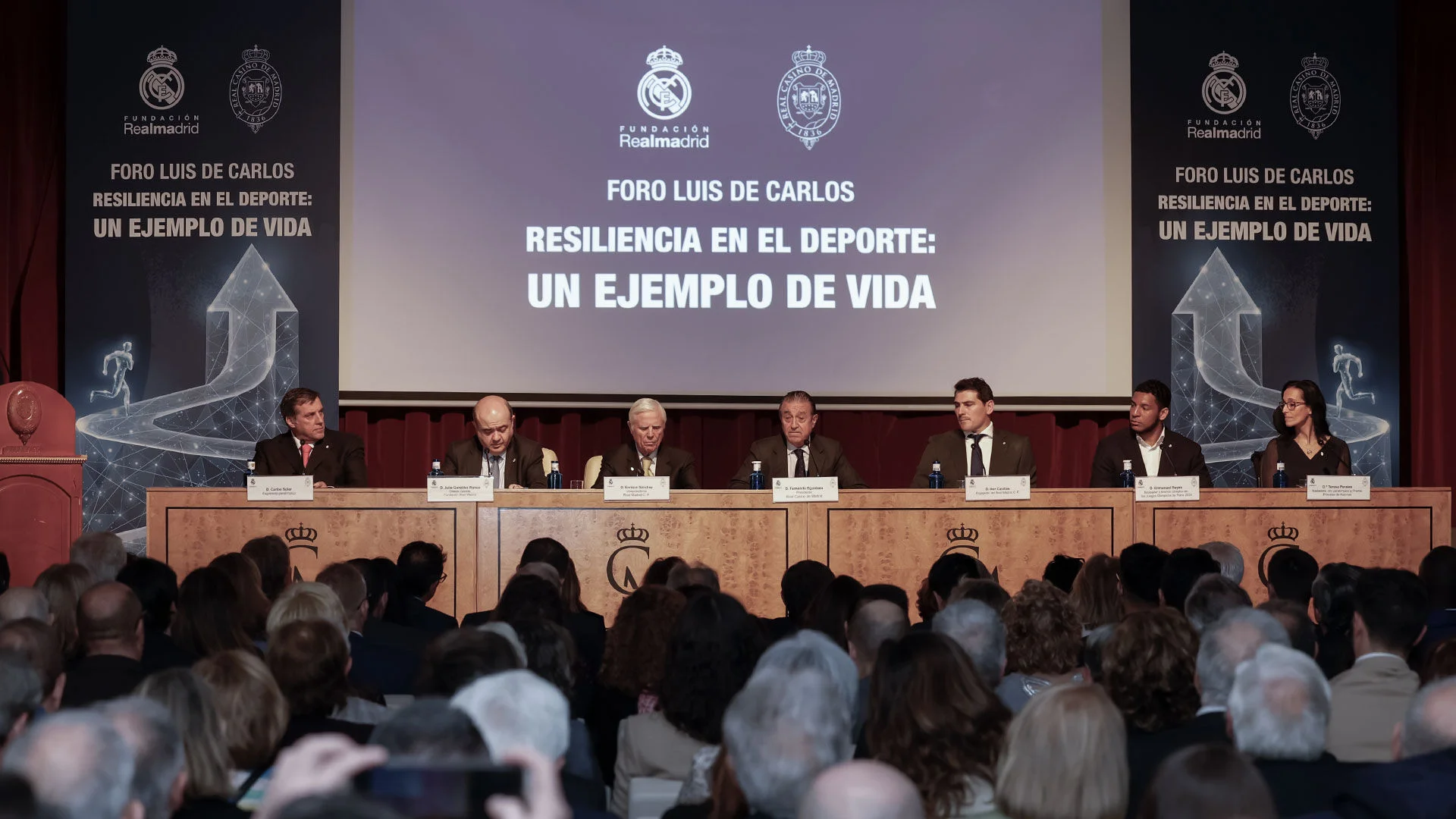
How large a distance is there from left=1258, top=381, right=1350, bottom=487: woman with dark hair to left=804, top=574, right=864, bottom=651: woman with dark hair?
3732 millimetres

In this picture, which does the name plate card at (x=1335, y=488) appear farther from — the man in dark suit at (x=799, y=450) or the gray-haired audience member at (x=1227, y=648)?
the gray-haired audience member at (x=1227, y=648)

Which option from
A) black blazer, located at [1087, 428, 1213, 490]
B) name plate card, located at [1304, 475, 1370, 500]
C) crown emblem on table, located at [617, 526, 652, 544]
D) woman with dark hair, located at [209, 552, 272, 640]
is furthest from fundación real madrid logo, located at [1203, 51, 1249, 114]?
woman with dark hair, located at [209, 552, 272, 640]

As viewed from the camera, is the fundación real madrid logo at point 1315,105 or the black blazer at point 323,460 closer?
the black blazer at point 323,460

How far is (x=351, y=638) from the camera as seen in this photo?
3760 millimetres

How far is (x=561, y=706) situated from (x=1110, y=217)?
6945 millimetres

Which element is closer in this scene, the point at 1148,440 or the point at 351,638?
the point at 351,638

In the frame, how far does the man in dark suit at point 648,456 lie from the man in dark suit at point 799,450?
278mm

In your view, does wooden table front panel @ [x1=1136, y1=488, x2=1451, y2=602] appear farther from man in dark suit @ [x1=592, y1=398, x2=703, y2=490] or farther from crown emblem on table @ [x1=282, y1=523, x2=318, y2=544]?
crown emblem on table @ [x1=282, y1=523, x2=318, y2=544]

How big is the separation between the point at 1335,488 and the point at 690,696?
4323 mm

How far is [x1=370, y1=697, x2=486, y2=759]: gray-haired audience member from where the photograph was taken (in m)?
1.66

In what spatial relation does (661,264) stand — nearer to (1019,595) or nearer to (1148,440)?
(1148,440)

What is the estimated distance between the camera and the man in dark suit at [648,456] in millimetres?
6805

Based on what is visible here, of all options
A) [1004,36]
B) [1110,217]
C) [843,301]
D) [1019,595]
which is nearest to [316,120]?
[843,301]

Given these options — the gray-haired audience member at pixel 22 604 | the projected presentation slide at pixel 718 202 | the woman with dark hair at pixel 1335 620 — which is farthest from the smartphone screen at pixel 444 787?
the projected presentation slide at pixel 718 202
